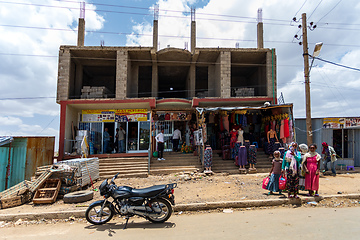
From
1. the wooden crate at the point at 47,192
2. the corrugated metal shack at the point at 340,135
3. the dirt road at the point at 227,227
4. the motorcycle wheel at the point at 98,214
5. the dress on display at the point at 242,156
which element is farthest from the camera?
the corrugated metal shack at the point at 340,135

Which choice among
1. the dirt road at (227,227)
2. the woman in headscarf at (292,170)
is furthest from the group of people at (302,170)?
the dirt road at (227,227)

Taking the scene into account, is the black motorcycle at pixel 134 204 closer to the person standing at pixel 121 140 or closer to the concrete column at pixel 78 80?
the person standing at pixel 121 140

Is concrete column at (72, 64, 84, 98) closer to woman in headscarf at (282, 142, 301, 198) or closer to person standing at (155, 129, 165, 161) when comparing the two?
person standing at (155, 129, 165, 161)

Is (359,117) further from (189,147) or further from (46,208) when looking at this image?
(46,208)

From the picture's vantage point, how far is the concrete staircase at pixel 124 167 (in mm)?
10914

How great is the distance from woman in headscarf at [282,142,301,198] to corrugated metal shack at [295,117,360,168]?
8.71 meters

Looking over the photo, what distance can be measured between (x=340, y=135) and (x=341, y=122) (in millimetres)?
1371

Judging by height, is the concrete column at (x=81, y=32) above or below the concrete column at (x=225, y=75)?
above

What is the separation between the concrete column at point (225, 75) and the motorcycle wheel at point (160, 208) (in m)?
10.6

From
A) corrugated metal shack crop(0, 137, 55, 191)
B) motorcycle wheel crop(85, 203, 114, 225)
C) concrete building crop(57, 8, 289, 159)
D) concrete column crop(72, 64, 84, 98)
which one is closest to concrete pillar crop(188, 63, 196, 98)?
concrete building crop(57, 8, 289, 159)

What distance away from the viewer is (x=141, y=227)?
471 cm

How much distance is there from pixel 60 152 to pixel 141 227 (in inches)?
412

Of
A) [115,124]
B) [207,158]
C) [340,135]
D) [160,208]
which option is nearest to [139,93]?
[115,124]

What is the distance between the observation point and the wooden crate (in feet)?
22.5
